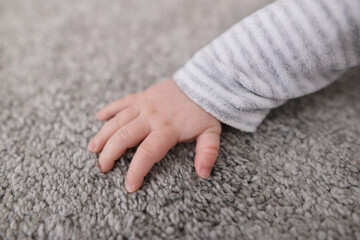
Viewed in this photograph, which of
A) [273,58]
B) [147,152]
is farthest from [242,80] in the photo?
[147,152]

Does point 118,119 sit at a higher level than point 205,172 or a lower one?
higher

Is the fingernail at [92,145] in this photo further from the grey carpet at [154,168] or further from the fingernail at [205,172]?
the fingernail at [205,172]

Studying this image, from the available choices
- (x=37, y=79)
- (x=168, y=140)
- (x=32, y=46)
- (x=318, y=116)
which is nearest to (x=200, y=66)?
(x=168, y=140)

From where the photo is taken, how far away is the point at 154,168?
425 mm

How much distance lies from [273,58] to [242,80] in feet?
0.20

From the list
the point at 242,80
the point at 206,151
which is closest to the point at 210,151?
the point at 206,151

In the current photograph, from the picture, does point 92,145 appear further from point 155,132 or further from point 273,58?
point 273,58

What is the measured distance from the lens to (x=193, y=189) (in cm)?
40

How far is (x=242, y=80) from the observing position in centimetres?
43

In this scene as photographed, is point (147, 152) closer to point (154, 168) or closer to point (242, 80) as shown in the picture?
point (154, 168)

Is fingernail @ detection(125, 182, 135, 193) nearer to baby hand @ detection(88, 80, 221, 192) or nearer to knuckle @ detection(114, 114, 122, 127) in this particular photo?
baby hand @ detection(88, 80, 221, 192)

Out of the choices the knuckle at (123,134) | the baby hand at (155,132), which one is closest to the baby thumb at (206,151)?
the baby hand at (155,132)

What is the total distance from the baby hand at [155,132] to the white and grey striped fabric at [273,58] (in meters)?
0.03

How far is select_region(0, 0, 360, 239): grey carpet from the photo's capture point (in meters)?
0.37
